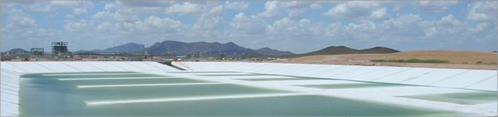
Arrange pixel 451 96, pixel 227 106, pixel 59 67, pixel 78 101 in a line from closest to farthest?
pixel 227 106 < pixel 78 101 < pixel 451 96 < pixel 59 67

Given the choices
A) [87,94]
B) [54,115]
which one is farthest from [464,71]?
[54,115]

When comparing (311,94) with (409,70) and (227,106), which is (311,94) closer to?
(227,106)

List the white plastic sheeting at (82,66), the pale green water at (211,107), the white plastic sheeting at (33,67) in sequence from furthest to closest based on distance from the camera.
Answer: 1. the white plastic sheeting at (82,66)
2. the white plastic sheeting at (33,67)
3. the pale green water at (211,107)

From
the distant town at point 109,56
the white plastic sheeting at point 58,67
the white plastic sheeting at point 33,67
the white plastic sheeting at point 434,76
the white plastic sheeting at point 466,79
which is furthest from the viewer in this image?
the distant town at point 109,56

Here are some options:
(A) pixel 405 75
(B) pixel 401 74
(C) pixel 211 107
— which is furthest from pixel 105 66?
(C) pixel 211 107

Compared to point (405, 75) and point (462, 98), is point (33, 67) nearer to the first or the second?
point (405, 75)

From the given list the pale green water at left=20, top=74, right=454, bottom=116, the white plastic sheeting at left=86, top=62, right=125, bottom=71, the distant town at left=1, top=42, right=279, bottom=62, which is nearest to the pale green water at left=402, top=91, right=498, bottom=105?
the pale green water at left=20, top=74, right=454, bottom=116

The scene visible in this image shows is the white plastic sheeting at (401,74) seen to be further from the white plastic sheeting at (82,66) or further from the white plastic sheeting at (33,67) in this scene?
the white plastic sheeting at (33,67)

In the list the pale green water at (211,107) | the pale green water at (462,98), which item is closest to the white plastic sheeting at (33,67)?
the pale green water at (211,107)
